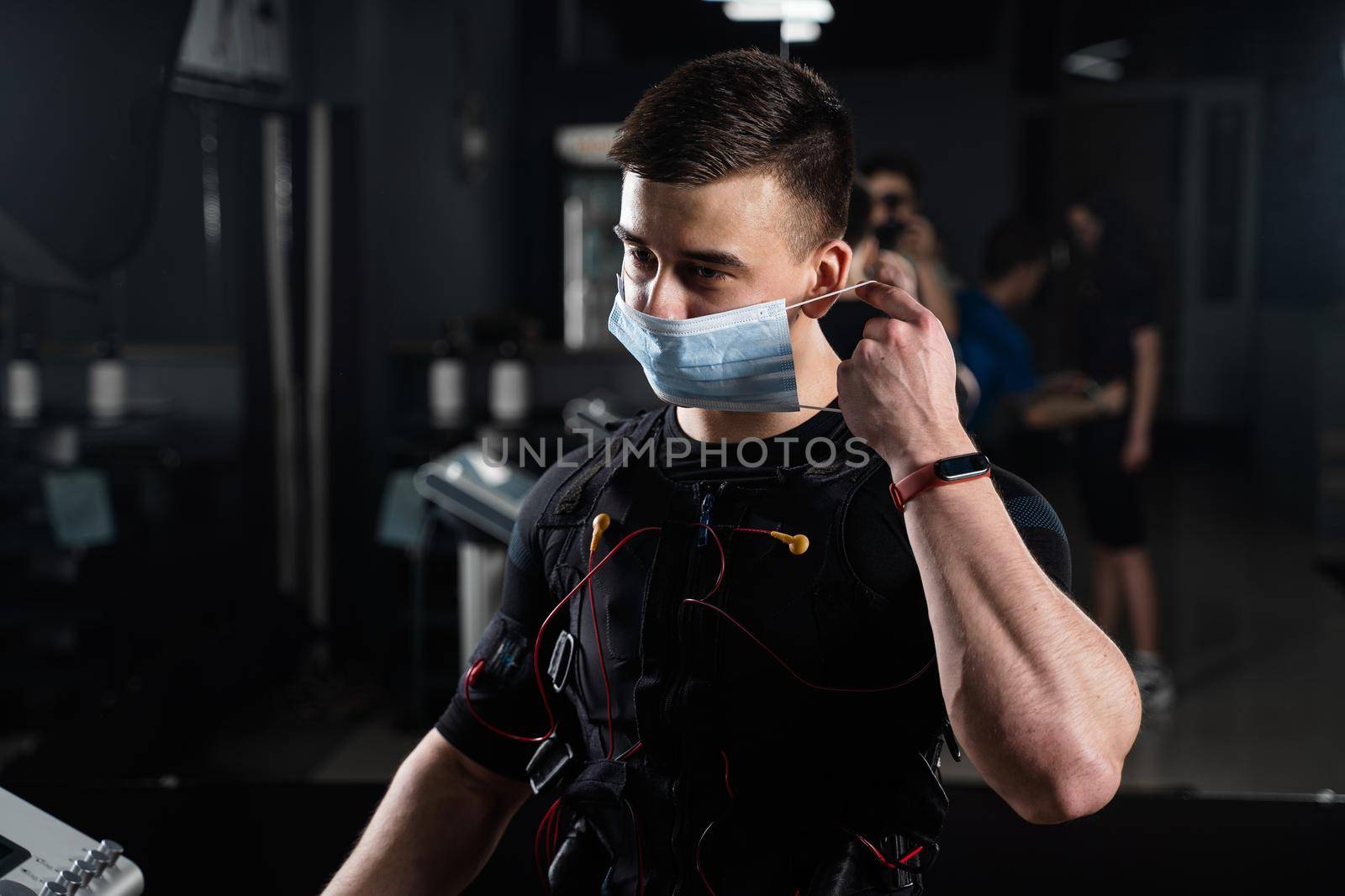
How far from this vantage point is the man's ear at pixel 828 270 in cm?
108

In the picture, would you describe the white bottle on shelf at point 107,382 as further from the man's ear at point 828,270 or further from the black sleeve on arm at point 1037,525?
the black sleeve on arm at point 1037,525

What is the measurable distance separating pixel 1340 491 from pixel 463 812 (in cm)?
510

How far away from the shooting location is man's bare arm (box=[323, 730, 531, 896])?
1073mm

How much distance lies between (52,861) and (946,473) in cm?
86

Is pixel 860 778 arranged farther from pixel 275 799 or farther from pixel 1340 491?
pixel 1340 491

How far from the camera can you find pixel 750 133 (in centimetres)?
100

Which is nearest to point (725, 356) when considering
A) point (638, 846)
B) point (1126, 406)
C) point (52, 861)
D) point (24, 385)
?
point (638, 846)

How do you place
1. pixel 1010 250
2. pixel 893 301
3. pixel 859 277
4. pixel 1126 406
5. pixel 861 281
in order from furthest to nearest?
pixel 1126 406 → pixel 1010 250 → pixel 859 277 → pixel 861 281 → pixel 893 301

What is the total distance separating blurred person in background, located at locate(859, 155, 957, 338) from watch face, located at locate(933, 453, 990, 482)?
1918 mm

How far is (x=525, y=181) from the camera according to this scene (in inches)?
259

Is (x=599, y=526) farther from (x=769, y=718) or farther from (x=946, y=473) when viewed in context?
(x=946, y=473)

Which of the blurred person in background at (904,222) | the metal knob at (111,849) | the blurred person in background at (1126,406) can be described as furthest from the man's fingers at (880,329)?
the blurred person in background at (1126,406)

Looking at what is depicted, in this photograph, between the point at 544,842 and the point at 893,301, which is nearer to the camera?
the point at 893,301

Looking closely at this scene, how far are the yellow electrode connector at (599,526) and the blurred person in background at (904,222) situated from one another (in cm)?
183
